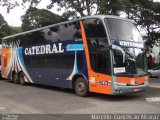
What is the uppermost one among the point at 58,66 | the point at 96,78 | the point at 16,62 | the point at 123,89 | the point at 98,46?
the point at 98,46

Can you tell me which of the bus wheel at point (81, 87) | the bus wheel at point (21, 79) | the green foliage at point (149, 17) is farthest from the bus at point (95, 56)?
the green foliage at point (149, 17)

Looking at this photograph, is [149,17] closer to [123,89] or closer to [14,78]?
[14,78]

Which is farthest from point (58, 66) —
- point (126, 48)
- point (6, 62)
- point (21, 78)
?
point (6, 62)

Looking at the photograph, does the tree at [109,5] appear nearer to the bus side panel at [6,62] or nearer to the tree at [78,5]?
the tree at [78,5]

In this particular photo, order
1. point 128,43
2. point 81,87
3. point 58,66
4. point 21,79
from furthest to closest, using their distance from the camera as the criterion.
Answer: point 21,79, point 58,66, point 81,87, point 128,43

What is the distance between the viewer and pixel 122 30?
44.5 feet

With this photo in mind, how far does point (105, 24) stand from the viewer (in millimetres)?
13133

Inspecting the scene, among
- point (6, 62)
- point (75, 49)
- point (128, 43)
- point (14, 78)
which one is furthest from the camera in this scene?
point (6, 62)

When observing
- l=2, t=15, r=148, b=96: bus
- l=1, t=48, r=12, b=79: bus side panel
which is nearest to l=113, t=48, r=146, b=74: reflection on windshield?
l=2, t=15, r=148, b=96: bus

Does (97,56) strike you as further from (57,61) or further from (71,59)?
(57,61)

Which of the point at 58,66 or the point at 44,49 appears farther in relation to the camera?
the point at 44,49

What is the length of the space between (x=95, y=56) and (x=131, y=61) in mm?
1550

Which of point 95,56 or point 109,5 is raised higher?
point 109,5

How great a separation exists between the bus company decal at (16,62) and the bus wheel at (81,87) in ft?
17.3
